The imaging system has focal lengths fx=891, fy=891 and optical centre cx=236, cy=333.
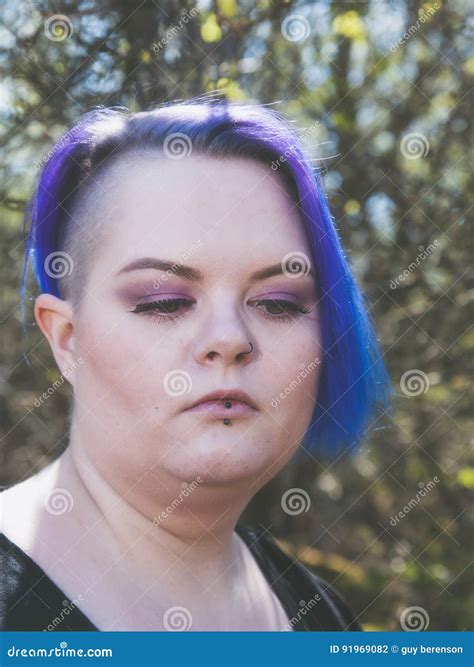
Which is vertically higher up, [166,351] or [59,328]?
[59,328]

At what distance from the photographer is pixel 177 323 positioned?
2230 mm

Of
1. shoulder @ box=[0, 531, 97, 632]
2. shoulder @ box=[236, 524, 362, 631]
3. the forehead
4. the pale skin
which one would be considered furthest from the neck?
the forehead

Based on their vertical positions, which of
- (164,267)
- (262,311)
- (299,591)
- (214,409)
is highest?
(164,267)

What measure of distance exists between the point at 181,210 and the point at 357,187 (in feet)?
3.00

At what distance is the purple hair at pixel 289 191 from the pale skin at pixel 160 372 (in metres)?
0.07

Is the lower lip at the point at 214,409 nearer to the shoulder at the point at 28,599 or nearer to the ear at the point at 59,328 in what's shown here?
the ear at the point at 59,328

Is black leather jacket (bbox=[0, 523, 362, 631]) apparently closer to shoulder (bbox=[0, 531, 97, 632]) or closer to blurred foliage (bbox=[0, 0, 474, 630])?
shoulder (bbox=[0, 531, 97, 632])

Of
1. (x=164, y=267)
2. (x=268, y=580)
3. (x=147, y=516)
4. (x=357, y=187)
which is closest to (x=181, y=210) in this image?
(x=164, y=267)

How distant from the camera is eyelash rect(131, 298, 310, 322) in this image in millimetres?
2227

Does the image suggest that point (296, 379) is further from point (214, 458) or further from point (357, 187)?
point (357, 187)

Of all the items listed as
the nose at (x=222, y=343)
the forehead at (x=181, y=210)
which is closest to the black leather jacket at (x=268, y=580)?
the nose at (x=222, y=343)
